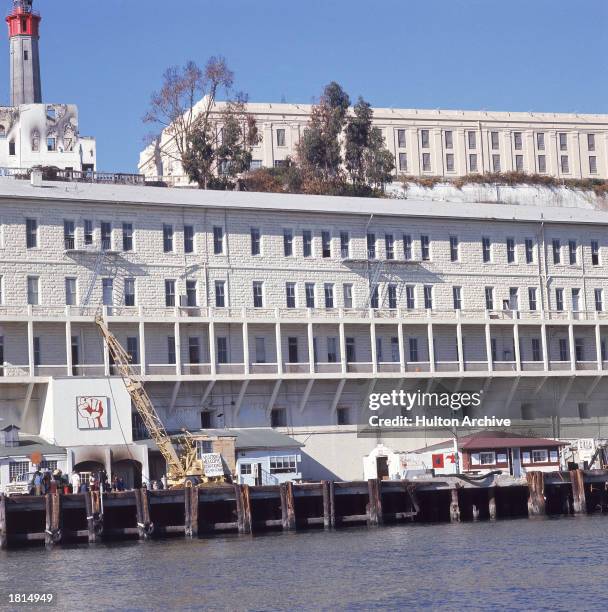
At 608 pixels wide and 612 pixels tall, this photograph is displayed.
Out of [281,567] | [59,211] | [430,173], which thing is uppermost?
[430,173]

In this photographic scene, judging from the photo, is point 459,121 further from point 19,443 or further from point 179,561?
point 179,561

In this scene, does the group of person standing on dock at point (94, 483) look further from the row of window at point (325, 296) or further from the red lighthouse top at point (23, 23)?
the red lighthouse top at point (23, 23)

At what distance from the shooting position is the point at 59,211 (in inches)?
3091

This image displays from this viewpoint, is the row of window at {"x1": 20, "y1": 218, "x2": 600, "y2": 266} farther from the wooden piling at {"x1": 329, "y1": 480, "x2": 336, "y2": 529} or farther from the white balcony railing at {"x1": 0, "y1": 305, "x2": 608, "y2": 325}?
the wooden piling at {"x1": 329, "y1": 480, "x2": 336, "y2": 529}

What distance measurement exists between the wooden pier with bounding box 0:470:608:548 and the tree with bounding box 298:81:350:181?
133 feet

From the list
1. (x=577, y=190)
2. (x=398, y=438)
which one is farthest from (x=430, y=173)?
(x=398, y=438)

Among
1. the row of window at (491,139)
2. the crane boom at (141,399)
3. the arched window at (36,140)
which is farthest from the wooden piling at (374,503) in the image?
the row of window at (491,139)

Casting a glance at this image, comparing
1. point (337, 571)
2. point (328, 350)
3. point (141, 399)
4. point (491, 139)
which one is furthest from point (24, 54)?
point (337, 571)

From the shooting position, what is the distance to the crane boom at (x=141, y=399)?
73062 millimetres

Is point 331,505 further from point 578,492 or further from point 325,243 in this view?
point 325,243

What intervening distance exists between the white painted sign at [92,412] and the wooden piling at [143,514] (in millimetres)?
11238

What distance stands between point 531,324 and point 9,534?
119ft

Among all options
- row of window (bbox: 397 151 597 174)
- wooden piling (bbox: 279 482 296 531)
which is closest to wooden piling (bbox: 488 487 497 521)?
wooden piling (bbox: 279 482 296 531)

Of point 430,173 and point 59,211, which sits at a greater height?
point 430,173
